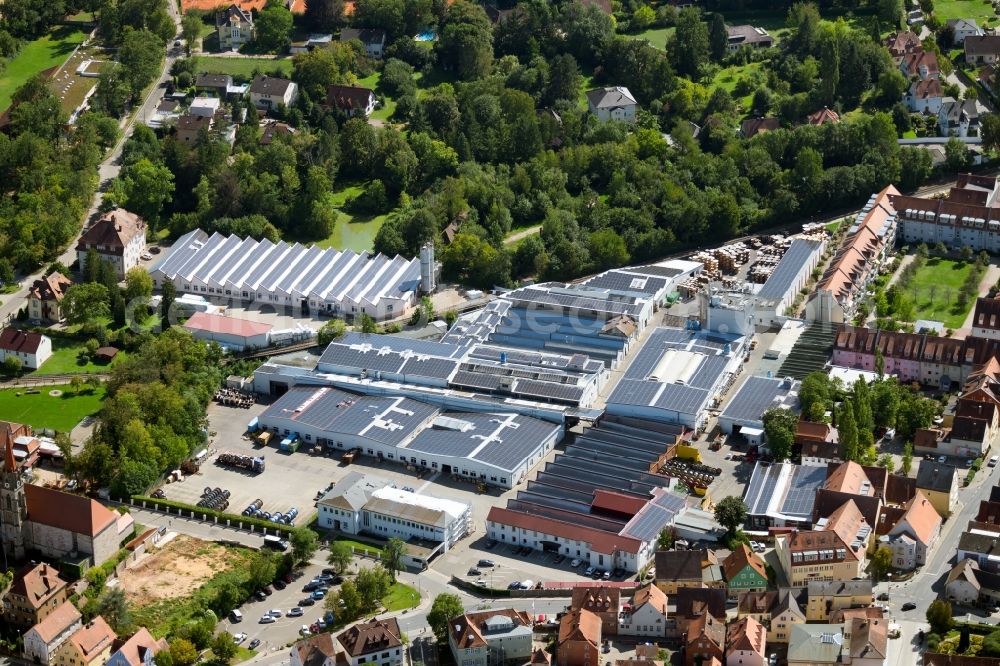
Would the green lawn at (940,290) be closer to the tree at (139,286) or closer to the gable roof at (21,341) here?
the tree at (139,286)

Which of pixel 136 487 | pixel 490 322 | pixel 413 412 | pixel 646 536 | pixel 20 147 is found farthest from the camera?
pixel 20 147

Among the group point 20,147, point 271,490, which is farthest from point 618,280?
point 20,147

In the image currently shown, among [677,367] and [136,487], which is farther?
[677,367]

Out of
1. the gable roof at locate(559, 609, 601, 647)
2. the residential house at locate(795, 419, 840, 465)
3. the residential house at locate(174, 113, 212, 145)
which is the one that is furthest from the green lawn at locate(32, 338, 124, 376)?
the residential house at locate(795, 419, 840, 465)

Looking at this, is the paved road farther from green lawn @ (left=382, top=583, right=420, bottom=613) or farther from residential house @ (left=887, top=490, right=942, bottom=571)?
residential house @ (left=887, top=490, right=942, bottom=571)

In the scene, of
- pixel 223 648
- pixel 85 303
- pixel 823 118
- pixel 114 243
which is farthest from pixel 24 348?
pixel 823 118

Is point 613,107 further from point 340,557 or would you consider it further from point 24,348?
point 340,557

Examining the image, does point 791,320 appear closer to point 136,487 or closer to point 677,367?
point 677,367
